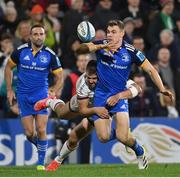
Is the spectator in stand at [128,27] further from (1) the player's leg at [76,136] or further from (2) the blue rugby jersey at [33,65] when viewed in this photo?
(1) the player's leg at [76,136]

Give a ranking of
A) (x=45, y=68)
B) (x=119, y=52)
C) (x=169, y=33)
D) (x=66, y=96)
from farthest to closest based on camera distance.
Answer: (x=169, y=33) < (x=66, y=96) < (x=45, y=68) < (x=119, y=52)

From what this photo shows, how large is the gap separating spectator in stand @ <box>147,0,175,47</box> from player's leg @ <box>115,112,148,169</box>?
680cm

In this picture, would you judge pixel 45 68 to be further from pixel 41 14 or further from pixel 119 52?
pixel 41 14

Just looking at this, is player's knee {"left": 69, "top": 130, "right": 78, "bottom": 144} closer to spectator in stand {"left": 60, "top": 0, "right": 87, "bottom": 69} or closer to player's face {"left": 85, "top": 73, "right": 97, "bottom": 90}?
player's face {"left": 85, "top": 73, "right": 97, "bottom": 90}

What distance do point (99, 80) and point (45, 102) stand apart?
1067 millimetres

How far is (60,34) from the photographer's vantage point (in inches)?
833

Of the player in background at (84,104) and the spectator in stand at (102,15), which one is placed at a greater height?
the spectator in stand at (102,15)

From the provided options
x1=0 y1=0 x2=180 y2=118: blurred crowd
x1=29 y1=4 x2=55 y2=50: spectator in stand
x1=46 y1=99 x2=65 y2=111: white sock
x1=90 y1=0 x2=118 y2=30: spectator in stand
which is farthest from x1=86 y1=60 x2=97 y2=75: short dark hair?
x1=90 y1=0 x2=118 y2=30: spectator in stand

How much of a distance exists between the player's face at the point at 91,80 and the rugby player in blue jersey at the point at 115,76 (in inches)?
2.5

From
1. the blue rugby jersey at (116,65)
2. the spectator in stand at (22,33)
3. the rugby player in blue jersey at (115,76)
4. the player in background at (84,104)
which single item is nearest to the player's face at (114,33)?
the rugby player in blue jersey at (115,76)

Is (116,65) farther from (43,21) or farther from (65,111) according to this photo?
(43,21)

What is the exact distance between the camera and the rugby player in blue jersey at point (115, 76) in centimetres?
1469

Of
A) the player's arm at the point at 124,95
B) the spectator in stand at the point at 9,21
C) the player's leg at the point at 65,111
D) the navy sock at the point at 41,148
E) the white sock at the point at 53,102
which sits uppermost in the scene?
the spectator in stand at the point at 9,21

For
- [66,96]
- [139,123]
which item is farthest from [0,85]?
[139,123]
